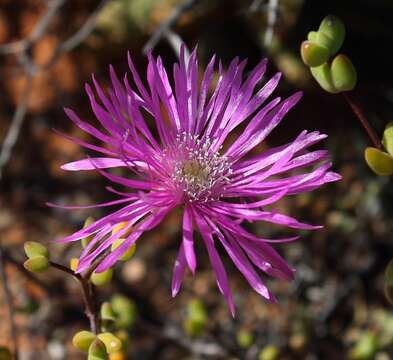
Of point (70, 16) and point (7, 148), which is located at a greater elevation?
point (70, 16)

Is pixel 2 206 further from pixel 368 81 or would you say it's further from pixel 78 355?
pixel 368 81

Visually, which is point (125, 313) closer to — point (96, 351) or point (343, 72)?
point (96, 351)

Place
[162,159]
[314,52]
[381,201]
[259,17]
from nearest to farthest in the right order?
1. [314,52]
2. [162,159]
3. [259,17]
4. [381,201]

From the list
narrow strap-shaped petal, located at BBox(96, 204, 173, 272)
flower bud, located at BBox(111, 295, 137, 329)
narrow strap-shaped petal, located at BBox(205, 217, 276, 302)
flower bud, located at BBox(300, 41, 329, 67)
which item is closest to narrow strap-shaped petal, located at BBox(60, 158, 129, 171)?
narrow strap-shaped petal, located at BBox(96, 204, 173, 272)

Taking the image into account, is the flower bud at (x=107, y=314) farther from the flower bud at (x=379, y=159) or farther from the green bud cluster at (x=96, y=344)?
the flower bud at (x=379, y=159)

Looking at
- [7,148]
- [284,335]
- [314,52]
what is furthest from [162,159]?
[284,335]

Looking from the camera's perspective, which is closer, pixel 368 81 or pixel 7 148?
pixel 7 148

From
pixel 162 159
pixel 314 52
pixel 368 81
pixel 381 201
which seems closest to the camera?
pixel 314 52
